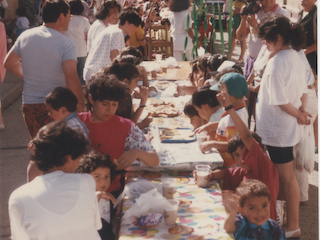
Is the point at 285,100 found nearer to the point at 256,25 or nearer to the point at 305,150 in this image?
the point at 305,150

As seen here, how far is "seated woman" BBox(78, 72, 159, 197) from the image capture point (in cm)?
259

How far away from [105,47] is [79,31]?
1.84 meters

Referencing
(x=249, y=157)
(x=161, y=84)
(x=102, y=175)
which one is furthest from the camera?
(x=161, y=84)

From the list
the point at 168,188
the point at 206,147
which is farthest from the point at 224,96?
the point at 168,188

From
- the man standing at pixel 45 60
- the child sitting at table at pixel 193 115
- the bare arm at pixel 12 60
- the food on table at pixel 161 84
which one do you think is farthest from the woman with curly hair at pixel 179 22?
the bare arm at pixel 12 60

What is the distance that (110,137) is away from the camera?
266 centimetres

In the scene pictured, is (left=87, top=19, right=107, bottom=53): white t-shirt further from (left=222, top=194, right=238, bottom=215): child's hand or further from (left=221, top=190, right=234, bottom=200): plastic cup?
(left=222, top=194, right=238, bottom=215): child's hand

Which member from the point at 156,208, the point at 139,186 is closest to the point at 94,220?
the point at 156,208

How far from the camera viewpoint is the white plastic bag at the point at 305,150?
319 centimetres

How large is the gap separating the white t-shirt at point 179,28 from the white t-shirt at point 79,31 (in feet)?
6.19

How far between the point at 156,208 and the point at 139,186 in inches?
12.4

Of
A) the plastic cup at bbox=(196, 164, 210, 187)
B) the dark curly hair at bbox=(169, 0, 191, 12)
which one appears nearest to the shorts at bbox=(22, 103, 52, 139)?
the plastic cup at bbox=(196, 164, 210, 187)

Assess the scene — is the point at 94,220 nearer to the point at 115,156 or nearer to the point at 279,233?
the point at 115,156

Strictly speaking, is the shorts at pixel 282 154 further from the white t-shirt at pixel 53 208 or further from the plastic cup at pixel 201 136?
the white t-shirt at pixel 53 208
